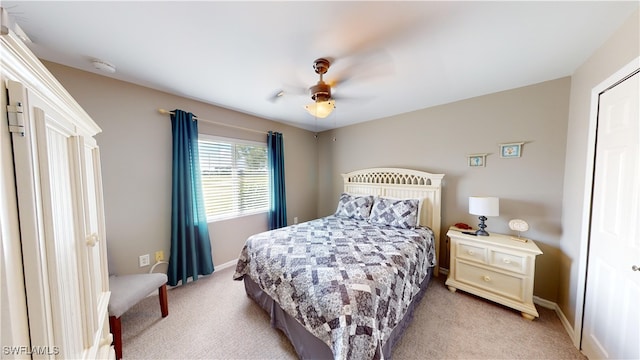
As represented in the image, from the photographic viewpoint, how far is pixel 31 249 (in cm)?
51

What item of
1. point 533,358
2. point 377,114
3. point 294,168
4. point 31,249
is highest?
point 377,114

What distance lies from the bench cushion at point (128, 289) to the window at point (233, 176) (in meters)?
1.04

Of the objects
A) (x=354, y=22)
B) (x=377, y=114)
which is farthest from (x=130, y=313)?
(x=377, y=114)

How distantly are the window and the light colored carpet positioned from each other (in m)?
1.22

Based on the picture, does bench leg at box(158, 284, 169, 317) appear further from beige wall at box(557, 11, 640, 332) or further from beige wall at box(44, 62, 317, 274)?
beige wall at box(557, 11, 640, 332)

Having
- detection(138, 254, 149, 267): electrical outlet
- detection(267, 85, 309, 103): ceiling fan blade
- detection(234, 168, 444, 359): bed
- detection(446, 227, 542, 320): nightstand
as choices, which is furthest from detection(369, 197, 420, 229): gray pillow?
detection(138, 254, 149, 267): electrical outlet

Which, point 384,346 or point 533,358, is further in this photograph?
point 533,358

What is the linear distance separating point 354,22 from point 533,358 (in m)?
2.74

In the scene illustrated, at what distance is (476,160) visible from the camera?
254 cm

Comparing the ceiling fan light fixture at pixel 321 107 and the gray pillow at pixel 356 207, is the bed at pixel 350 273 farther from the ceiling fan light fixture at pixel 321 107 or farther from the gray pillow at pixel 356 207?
the ceiling fan light fixture at pixel 321 107

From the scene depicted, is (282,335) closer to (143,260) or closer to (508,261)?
(143,260)

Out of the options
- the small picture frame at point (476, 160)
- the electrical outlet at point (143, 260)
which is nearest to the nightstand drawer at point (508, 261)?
the small picture frame at point (476, 160)

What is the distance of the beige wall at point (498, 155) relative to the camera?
6.87 ft

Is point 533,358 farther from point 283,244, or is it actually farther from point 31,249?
point 31,249
